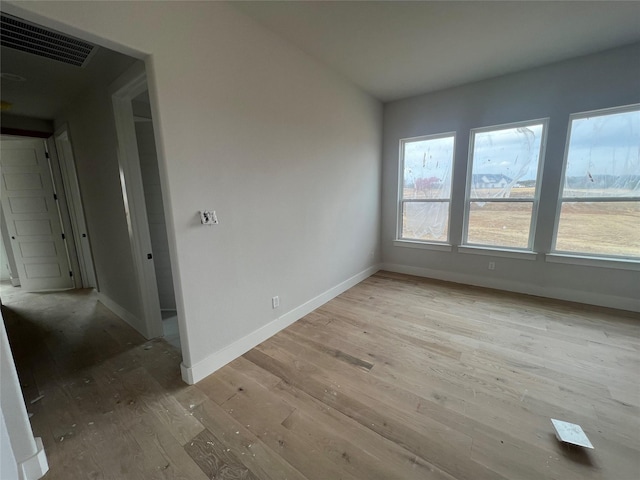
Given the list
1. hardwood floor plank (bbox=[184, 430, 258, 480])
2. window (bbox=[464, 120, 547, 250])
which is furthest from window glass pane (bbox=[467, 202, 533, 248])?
hardwood floor plank (bbox=[184, 430, 258, 480])

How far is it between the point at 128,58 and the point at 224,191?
4.09ft

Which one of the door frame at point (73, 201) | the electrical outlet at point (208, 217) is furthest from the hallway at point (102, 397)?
the electrical outlet at point (208, 217)

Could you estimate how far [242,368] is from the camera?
2068 millimetres

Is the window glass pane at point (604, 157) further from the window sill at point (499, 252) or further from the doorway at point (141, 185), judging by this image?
the doorway at point (141, 185)

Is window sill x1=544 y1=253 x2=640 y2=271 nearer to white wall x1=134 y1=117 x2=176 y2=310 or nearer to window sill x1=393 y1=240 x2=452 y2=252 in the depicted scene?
window sill x1=393 y1=240 x2=452 y2=252

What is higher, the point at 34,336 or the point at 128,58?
the point at 128,58

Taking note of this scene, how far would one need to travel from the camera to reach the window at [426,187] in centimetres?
386

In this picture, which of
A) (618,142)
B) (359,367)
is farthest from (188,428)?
(618,142)

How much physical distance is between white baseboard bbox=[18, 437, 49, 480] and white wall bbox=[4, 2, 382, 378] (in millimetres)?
786

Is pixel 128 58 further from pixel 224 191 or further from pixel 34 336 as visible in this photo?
pixel 34 336

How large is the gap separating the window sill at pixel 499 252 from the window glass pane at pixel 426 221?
1.15 ft

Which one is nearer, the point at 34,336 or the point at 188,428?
the point at 188,428

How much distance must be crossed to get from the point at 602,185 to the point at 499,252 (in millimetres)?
1275

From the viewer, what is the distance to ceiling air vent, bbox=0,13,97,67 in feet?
5.35
